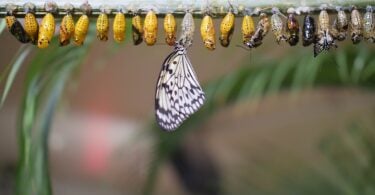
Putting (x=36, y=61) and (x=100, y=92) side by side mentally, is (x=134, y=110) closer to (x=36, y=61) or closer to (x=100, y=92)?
(x=100, y=92)

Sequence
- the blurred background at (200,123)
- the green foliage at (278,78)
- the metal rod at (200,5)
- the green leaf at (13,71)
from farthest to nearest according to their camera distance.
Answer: the green foliage at (278,78) < the blurred background at (200,123) < the green leaf at (13,71) < the metal rod at (200,5)

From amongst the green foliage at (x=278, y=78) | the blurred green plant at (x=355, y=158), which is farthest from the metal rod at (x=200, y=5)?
the blurred green plant at (x=355, y=158)

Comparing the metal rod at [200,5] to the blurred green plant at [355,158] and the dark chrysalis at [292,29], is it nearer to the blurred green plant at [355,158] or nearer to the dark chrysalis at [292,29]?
the dark chrysalis at [292,29]

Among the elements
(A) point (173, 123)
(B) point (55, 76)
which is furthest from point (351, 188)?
(A) point (173, 123)

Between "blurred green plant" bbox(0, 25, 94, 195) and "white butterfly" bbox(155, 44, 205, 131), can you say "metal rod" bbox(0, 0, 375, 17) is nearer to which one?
"white butterfly" bbox(155, 44, 205, 131)

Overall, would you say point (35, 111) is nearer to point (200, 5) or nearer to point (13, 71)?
point (13, 71)

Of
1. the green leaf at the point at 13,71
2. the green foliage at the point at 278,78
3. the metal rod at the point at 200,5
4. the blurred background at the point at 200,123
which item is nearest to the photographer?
the metal rod at the point at 200,5
